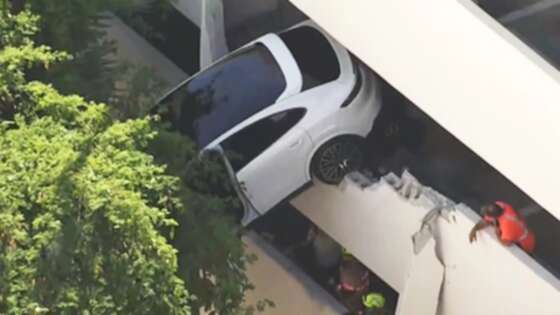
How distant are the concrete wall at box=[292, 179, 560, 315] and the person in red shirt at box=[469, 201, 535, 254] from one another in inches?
2.4

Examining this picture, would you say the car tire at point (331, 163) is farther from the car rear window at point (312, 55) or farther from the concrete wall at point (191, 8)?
the concrete wall at point (191, 8)

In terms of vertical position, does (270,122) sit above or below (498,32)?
below

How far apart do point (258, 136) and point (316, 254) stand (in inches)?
56.9

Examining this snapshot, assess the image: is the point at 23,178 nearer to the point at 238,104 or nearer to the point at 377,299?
the point at 238,104

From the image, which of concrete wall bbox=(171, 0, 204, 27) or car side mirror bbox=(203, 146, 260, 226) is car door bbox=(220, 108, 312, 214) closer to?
car side mirror bbox=(203, 146, 260, 226)

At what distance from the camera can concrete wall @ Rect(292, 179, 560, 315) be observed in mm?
9172

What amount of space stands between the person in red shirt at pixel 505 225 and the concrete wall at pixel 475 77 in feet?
2.16

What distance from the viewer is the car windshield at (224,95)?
34.9 feet

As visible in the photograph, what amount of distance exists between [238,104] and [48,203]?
2929mm

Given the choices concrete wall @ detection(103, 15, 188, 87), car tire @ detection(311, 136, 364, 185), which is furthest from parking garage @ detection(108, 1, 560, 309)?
concrete wall @ detection(103, 15, 188, 87)

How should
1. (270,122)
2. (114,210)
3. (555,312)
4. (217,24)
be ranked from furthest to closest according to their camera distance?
(217,24), (270,122), (555,312), (114,210)

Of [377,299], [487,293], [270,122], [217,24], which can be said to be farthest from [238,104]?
[487,293]

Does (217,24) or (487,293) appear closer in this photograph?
(487,293)

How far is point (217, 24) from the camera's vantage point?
11641mm
